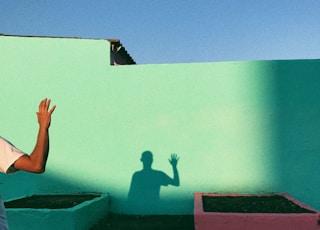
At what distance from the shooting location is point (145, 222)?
17.6 feet

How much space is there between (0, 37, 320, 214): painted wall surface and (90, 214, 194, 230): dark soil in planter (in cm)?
19

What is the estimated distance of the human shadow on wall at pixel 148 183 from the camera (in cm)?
587

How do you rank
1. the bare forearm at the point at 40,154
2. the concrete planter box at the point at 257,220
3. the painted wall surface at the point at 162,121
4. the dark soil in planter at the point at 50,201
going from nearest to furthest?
the bare forearm at the point at 40,154
the concrete planter box at the point at 257,220
the dark soil in planter at the point at 50,201
the painted wall surface at the point at 162,121

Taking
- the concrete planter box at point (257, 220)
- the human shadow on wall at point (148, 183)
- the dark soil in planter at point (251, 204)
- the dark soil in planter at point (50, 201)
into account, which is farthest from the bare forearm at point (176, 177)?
the concrete planter box at point (257, 220)

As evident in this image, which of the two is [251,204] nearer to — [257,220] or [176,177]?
[257,220]

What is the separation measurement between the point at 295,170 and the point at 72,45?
467 cm

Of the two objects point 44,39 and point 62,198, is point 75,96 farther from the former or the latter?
point 62,198

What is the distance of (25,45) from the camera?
6.32 meters

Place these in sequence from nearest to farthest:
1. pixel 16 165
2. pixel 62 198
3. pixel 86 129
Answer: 1. pixel 16 165
2. pixel 62 198
3. pixel 86 129

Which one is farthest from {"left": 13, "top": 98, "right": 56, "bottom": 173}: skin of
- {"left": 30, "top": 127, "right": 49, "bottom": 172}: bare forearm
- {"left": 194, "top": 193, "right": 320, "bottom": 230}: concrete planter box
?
{"left": 194, "top": 193, "right": 320, "bottom": 230}: concrete planter box

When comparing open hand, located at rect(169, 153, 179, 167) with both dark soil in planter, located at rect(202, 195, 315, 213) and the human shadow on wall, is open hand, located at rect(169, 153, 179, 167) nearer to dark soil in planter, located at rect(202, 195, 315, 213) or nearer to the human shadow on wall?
the human shadow on wall

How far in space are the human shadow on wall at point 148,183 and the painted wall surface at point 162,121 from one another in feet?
0.17

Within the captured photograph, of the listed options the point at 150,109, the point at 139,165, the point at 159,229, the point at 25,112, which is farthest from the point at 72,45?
the point at 159,229

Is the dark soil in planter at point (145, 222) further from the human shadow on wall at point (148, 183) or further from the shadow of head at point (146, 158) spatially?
the shadow of head at point (146, 158)
